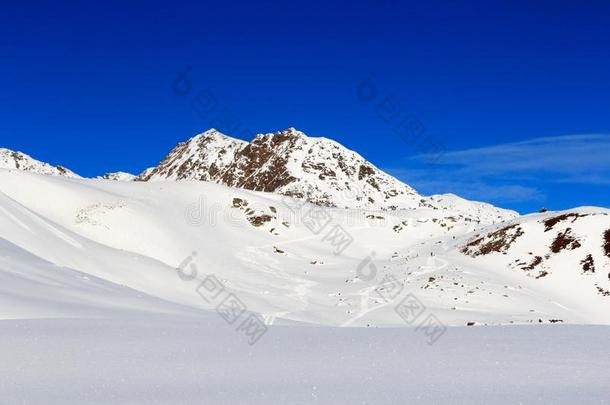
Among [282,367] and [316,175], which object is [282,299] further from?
[316,175]

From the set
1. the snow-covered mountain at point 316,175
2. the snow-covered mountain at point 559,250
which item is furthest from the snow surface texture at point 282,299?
the snow-covered mountain at point 316,175

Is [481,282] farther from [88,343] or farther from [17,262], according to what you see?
[88,343]

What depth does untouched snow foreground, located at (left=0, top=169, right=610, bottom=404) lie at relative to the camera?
856cm

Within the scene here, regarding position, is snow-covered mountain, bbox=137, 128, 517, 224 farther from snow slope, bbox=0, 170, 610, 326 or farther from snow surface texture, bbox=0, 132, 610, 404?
snow slope, bbox=0, 170, 610, 326

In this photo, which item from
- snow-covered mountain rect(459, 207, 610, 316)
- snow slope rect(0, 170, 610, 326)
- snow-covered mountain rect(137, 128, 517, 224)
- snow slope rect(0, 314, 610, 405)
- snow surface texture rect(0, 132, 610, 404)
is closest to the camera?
snow slope rect(0, 314, 610, 405)

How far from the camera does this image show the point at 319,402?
25.2ft

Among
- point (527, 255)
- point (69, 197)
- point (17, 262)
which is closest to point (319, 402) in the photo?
point (17, 262)

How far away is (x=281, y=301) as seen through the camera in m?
35.4

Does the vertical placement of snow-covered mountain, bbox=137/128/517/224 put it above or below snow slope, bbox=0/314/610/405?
above

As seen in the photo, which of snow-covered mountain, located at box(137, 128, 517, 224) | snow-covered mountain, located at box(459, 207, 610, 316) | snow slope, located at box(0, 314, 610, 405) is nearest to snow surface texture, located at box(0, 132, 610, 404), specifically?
snow slope, located at box(0, 314, 610, 405)

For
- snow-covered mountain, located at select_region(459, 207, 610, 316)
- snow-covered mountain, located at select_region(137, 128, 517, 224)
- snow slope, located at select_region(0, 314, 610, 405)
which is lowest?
snow slope, located at select_region(0, 314, 610, 405)

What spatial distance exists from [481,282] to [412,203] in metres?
110

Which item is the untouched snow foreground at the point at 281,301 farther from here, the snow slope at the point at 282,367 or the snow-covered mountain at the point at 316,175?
the snow-covered mountain at the point at 316,175

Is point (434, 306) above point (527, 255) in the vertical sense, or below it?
below
